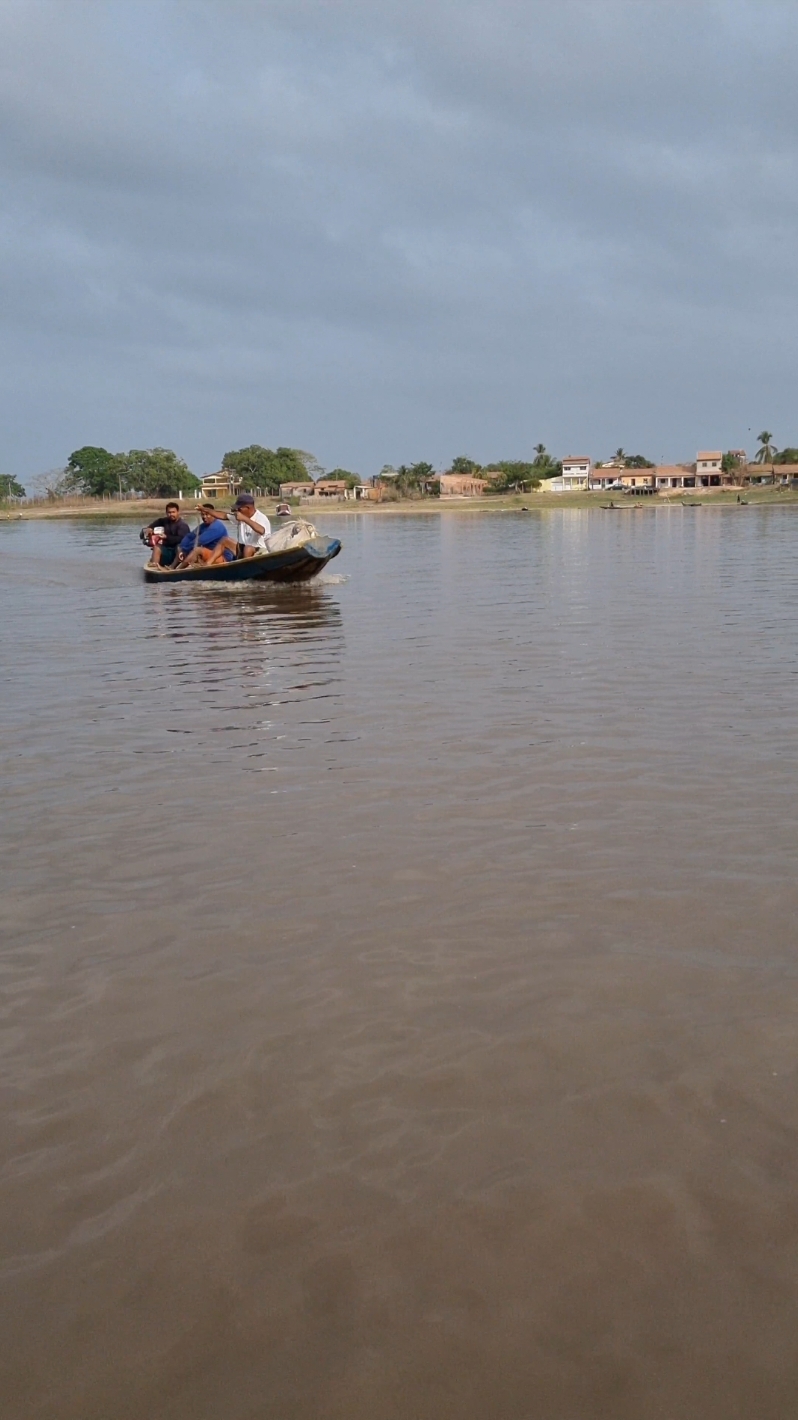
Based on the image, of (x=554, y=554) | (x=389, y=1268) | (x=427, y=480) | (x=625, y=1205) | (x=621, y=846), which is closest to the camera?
(x=389, y=1268)

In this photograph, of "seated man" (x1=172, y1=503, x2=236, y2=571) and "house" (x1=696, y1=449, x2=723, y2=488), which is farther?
"house" (x1=696, y1=449, x2=723, y2=488)

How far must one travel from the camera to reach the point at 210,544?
65.9 ft

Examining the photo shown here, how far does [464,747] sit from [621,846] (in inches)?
84.7

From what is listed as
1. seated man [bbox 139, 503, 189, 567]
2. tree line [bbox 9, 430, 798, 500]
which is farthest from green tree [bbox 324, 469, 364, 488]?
seated man [bbox 139, 503, 189, 567]

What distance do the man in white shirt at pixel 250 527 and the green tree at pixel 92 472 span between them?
318 ft

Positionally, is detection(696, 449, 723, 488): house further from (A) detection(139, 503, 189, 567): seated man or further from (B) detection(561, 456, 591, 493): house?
(A) detection(139, 503, 189, 567): seated man

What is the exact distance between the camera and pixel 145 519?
87312 millimetres

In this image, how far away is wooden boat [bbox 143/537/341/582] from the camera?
18.1 meters

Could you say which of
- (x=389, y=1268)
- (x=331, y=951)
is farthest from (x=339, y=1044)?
(x=389, y=1268)

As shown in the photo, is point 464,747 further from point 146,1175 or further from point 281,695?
point 146,1175

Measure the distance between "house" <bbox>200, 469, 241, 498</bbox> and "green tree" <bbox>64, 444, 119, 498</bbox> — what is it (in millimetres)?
10464

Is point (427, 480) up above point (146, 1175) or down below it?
above

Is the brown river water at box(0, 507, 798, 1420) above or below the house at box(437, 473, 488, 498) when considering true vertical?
below

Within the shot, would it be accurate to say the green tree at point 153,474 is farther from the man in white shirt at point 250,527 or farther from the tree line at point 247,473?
the man in white shirt at point 250,527
